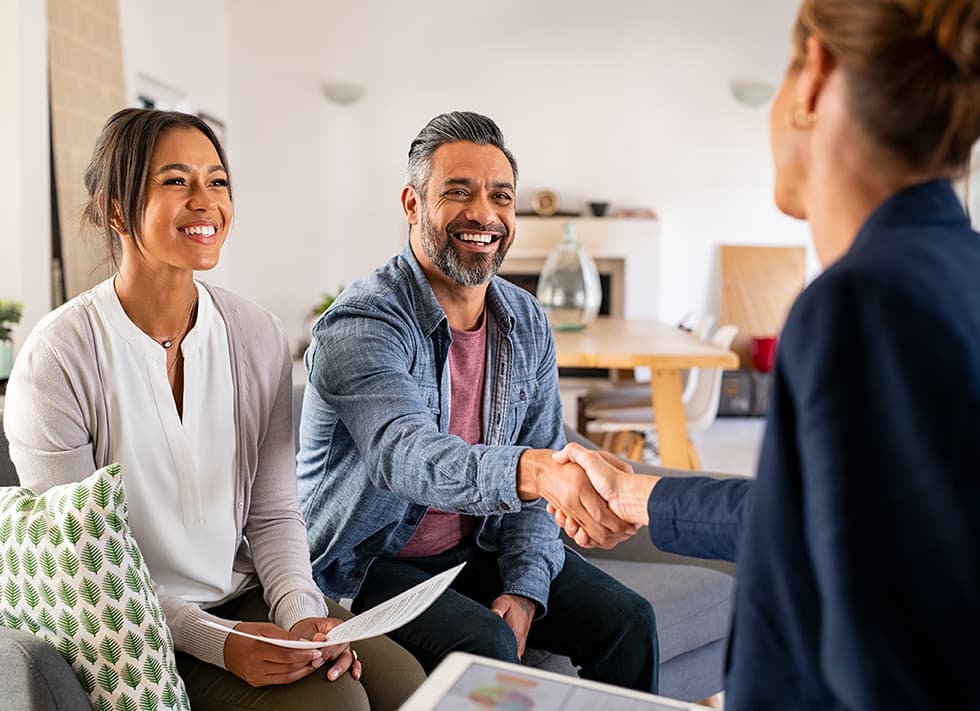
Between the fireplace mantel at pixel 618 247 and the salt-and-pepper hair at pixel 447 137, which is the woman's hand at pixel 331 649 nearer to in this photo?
the salt-and-pepper hair at pixel 447 137

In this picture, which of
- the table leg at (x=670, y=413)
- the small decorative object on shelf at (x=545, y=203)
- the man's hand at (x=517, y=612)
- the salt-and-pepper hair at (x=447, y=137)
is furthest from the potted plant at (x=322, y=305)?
the man's hand at (x=517, y=612)

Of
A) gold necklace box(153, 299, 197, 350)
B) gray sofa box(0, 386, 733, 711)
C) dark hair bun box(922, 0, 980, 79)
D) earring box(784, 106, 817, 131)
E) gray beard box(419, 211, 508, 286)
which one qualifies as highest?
dark hair bun box(922, 0, 980, 79)

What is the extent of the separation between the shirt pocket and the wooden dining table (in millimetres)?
1477

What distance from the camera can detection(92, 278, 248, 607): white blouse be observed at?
4.95 ft

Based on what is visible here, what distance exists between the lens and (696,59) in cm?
746

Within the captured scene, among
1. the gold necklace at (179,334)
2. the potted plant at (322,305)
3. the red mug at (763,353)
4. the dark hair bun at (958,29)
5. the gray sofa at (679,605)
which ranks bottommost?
the red mug at (763,353)

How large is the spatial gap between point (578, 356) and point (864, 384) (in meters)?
3.03

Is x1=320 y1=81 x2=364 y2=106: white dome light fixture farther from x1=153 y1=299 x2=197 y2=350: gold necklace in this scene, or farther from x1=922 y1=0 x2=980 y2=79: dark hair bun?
x1=922 y1=0 x2=980 y2=79: dark hair bun

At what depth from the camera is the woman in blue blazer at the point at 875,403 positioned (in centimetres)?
64

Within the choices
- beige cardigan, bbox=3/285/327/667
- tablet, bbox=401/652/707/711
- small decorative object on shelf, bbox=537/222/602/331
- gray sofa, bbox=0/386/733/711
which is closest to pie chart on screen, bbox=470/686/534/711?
tablet, bbox=401/652/707/711

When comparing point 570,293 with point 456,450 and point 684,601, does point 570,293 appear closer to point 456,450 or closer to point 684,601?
point 684,601

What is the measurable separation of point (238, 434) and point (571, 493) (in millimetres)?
534

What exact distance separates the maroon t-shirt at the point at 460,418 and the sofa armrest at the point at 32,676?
2.39ft

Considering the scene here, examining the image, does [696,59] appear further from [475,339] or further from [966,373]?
[966,373]
